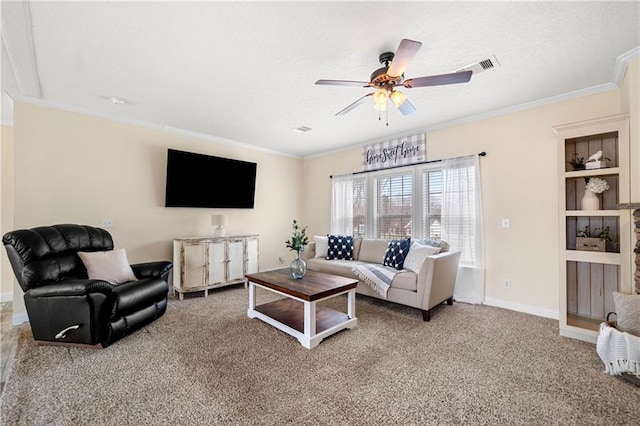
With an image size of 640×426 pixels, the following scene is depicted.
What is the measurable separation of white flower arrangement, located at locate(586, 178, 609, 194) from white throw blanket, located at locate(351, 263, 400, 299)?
6.82ft

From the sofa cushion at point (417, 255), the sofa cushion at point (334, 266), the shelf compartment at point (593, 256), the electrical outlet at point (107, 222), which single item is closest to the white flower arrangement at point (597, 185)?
the shelf compartment at point (593, 256)

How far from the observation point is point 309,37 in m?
2.06

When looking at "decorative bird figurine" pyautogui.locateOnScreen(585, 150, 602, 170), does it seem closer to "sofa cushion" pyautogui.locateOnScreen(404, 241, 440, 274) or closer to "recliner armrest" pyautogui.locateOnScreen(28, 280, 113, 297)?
"sofa cushion" pyautogui.locateOnScreen(404, 241, 440, 274)

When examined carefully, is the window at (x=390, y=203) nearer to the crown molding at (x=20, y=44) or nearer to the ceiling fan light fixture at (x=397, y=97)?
the ceiling fan light fixture at (x=397, y=97)

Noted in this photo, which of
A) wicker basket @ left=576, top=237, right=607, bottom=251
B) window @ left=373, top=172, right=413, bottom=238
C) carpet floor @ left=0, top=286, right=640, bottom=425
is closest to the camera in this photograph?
carpet floor @ left=0, top=286, right=640, bottom=425

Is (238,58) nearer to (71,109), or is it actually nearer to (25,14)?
(25,14)

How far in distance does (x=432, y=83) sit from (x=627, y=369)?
242 centimetres

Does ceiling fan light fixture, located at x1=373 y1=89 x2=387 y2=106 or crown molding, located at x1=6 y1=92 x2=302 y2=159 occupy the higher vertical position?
crown molding, located at x1=6 y1=92 x2=302 y2=159

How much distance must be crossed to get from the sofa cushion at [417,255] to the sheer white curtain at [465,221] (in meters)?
0.59

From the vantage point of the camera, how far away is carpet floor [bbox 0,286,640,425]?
5.25 ft

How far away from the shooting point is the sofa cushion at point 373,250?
14.0 ft

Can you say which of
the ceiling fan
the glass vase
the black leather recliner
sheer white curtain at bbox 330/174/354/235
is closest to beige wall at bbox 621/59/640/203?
the ceiling fan

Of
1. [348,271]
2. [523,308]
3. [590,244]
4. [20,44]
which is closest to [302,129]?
[348,271]

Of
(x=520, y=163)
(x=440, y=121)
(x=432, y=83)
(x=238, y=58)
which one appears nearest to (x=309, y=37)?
(x=238, y=58)
